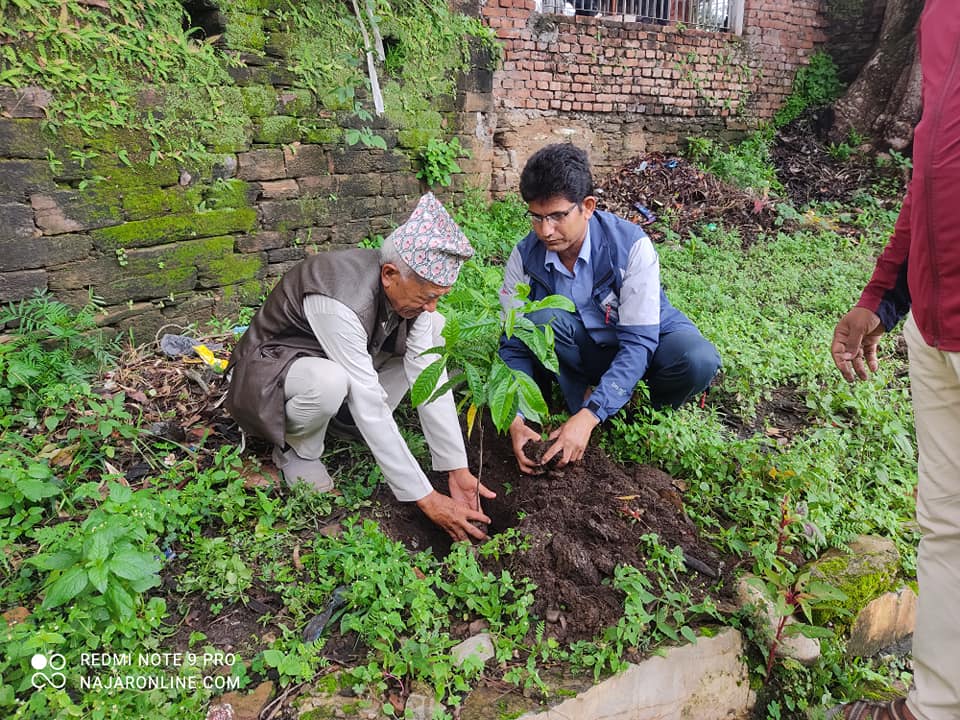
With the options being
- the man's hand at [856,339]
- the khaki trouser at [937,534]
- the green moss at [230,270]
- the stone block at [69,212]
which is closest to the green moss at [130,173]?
the stone block at [69,212]

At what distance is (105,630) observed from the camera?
1.98 meters

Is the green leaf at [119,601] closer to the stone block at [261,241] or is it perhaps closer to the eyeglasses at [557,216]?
the eyeglasses at [557,216]

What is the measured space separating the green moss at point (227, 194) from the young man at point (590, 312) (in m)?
1.92

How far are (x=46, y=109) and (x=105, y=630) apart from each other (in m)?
2.61

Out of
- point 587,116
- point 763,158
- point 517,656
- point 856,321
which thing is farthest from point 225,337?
point 763,158

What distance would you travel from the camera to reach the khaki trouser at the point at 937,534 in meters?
1.63

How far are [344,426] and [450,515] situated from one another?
0.86 meters

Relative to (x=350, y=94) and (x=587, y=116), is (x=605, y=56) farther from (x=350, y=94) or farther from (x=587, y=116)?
(x=350, y=94)

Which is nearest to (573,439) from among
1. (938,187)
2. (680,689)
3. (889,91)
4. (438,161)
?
(680,689)

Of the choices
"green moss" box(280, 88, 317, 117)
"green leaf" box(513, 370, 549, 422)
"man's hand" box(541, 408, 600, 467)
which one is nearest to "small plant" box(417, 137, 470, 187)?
"green moss" box(280, 88, 317, 117)

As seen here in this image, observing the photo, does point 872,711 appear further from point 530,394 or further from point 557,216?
point 557,216

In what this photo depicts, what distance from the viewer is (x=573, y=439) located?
2.68 m

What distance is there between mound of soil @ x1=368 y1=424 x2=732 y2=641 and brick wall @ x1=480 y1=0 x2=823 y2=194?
14.5 ft

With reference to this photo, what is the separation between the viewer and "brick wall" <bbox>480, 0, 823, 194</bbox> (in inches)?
262
